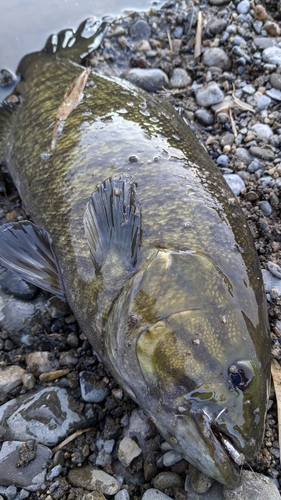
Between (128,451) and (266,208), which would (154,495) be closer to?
(128,451)

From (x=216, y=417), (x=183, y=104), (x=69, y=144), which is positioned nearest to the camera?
(x=216, y=417)

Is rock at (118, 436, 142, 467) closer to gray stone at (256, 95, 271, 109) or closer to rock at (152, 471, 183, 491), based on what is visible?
rock at (152, 471, 183, 491)

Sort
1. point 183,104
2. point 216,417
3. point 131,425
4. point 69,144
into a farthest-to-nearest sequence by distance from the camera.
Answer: point 183,104, point 69,144, point 131,425, point 216,417

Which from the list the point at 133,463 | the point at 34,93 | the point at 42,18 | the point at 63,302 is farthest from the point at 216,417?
the point at 42,18

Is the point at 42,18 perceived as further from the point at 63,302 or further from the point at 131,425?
the point at 131,425

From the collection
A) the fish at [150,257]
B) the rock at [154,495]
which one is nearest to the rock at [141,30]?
the fish at [150,257]

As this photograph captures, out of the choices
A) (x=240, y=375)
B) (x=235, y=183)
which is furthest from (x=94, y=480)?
(x=235, y=183)

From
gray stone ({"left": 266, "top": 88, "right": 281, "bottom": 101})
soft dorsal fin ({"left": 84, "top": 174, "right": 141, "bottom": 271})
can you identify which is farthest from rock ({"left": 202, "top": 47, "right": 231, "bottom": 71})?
soft dorsal fin ({"left": 84, "top": 174, "right": 141, "bottom": 271})
